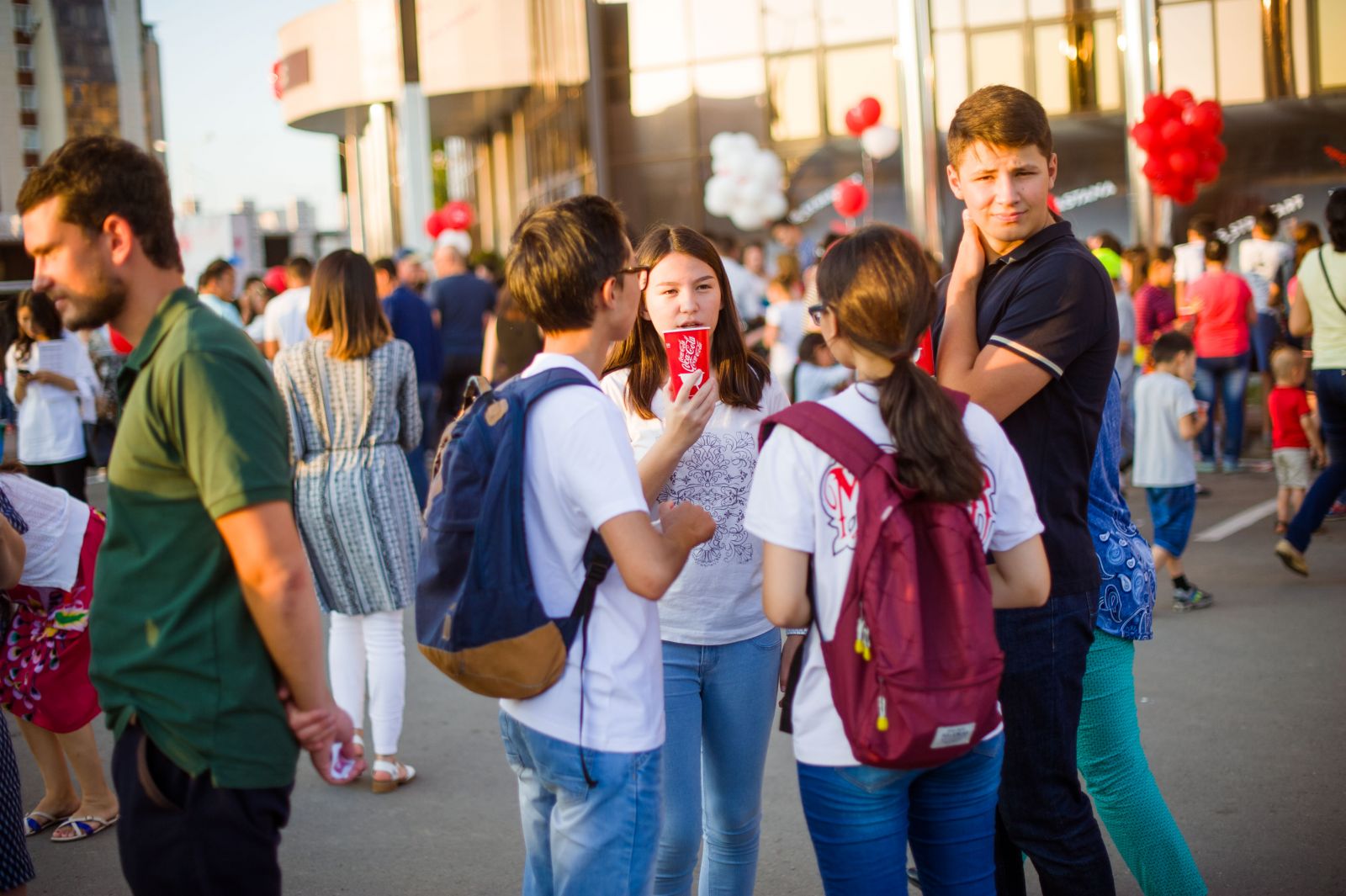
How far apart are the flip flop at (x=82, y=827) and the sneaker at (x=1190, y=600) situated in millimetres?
5259

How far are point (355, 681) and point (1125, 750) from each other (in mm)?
3034

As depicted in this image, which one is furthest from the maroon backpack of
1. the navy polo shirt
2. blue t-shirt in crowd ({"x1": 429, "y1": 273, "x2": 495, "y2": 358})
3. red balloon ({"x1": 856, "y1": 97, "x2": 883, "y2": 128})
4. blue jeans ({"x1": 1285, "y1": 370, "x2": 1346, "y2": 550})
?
red balloon ({"x1": 856, "y1": 97, "x2": 883, "y2": 128})

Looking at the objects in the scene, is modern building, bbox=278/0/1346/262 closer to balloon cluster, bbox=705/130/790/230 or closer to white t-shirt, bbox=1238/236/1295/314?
balloon cluster, bbox=705/130/790/230

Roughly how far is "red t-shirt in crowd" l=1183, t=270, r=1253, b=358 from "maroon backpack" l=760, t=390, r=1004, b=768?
9.86 meters

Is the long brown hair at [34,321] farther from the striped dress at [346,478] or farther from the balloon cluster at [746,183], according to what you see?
the balloon cluster at [746,183]

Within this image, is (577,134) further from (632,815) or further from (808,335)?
(632,815)

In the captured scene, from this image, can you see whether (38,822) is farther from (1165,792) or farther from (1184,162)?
(1184,162)

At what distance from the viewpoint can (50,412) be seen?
809 centimetres

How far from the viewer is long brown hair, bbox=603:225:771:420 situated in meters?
3.03

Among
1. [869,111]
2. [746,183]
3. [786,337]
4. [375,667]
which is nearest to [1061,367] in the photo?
[375,667]

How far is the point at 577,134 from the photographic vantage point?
77.7ft

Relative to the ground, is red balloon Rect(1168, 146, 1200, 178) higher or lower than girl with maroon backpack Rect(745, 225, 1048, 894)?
higher

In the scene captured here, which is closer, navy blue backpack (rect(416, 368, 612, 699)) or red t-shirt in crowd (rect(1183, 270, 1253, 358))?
navy blue backpack (rect(416, 368, 612, 699))

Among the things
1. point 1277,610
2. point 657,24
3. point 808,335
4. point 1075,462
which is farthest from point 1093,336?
point 657,24
